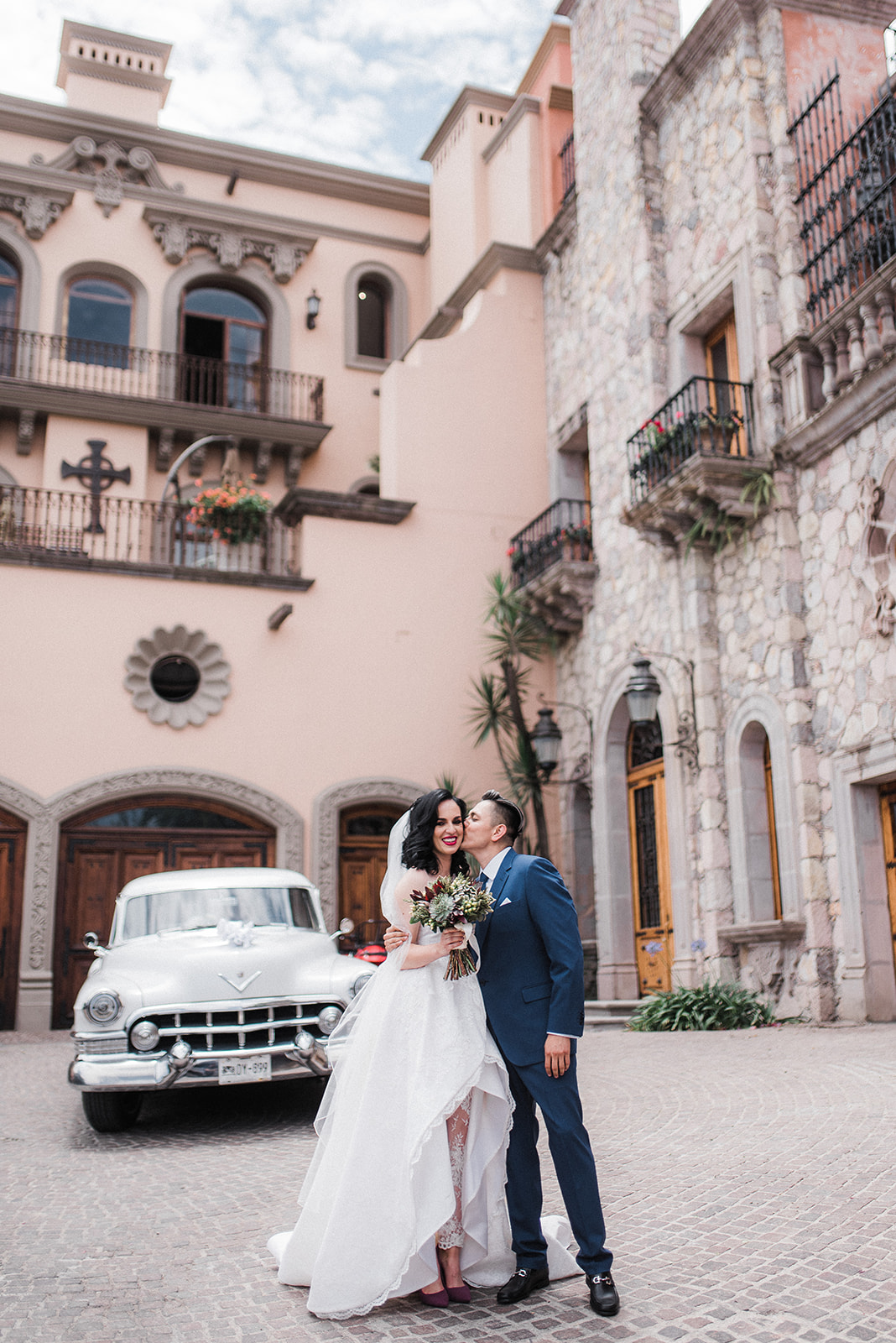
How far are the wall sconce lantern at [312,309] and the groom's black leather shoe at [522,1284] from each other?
18.0 m

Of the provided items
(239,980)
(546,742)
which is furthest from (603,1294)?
(546,742)

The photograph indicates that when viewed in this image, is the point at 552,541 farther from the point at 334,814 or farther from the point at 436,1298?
the point at 436,1298

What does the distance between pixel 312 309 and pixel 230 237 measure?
1958mm

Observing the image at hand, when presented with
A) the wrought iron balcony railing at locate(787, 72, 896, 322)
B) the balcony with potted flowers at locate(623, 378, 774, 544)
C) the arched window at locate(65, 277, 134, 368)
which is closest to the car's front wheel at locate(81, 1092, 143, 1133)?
the balcony with potted flowers at locate(623, 378, 774, 544)

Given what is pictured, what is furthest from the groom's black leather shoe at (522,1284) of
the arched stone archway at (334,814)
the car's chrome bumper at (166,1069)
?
the arched stone archway at (334,814)

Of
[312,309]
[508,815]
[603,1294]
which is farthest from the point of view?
[312,309]

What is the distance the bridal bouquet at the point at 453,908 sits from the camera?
3.77 m

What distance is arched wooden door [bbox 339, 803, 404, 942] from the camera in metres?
15.9

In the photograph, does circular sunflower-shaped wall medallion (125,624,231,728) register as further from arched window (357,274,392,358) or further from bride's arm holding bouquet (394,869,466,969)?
bride's arm holding bouquet (394,869,466,969)

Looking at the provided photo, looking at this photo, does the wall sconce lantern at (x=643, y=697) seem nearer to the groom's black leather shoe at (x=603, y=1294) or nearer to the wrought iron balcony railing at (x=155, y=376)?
the wrought iron balcony railing at (x=155, y=376)

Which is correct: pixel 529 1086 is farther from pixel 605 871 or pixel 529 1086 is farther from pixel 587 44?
pixel 587 44

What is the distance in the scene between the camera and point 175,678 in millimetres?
15594

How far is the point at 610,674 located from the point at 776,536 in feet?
12.2

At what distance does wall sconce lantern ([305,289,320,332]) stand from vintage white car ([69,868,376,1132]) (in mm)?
14251
